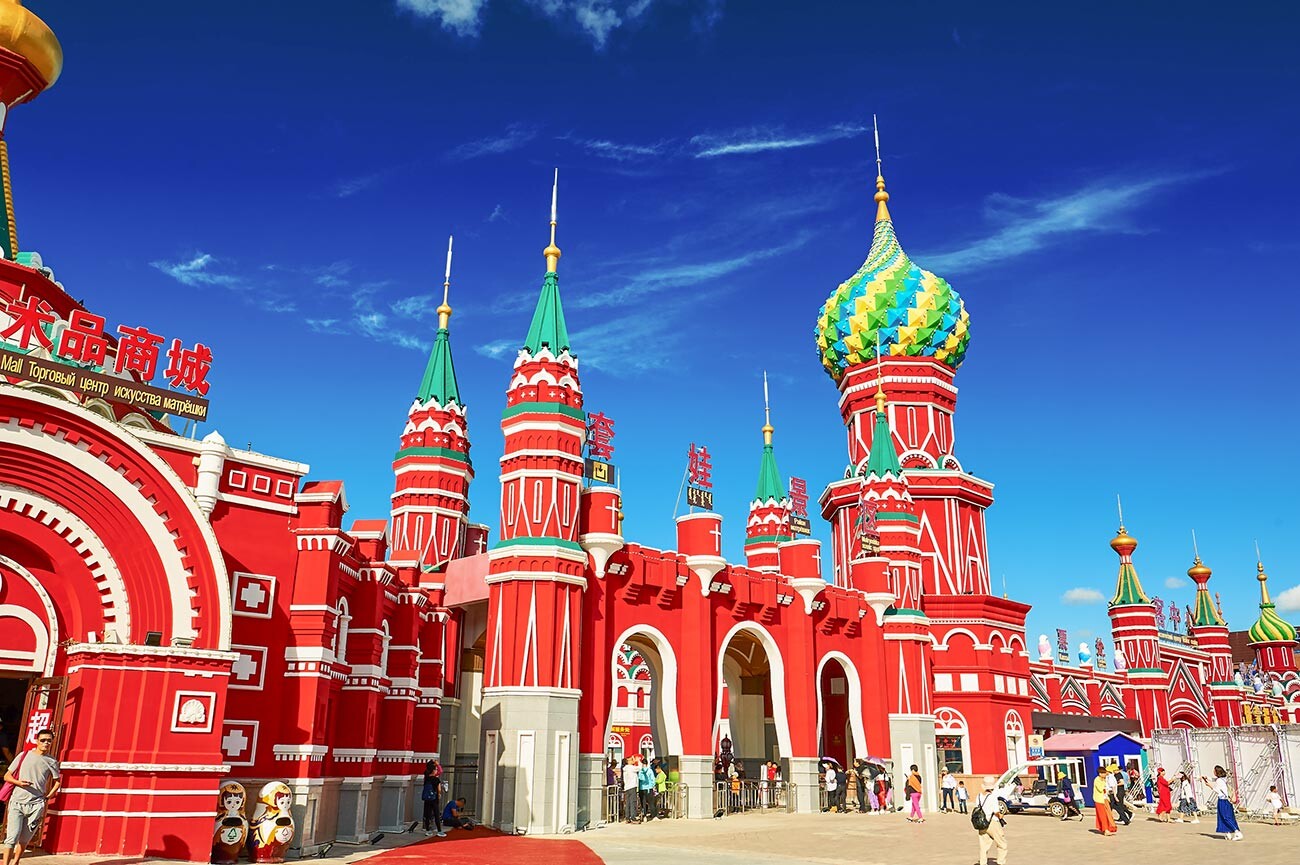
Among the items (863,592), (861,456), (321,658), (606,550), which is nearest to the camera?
(321,658)

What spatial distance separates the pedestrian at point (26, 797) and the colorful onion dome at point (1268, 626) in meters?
82.2

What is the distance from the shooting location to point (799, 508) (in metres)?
42.2

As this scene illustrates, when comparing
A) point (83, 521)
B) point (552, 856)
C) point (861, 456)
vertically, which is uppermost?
point (861, 456)

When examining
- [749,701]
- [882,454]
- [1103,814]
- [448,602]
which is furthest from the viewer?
[882,454]

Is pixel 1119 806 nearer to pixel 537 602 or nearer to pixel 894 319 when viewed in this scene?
pixel 537 602

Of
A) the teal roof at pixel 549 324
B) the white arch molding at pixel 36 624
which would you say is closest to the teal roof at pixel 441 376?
the teal roof at pixel 549 324

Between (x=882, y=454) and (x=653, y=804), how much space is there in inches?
823

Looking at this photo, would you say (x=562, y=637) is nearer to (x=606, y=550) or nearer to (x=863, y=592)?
(x=606, y=550)

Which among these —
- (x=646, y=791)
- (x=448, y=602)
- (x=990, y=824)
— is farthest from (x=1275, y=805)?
(x=448, y=602)

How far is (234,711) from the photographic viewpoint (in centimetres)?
1950

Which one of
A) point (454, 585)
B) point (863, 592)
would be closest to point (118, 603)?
point (454, 585)

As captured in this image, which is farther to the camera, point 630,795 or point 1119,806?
point 1119,806

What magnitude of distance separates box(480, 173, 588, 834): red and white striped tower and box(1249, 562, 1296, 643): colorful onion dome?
2671 inches

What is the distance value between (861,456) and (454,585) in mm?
23908
